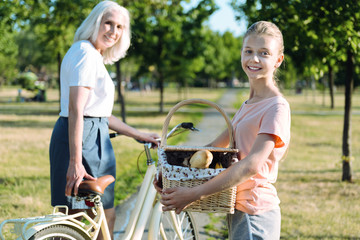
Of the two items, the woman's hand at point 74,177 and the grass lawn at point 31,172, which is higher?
the woman's hand at point 74,177

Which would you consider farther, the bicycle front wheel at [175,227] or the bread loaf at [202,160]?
the bicycle front wheel at [175,227]

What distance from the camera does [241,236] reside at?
1.90 metres

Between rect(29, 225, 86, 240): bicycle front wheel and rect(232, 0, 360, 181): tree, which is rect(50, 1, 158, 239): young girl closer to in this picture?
rect(29, 225, 86, 240): bicycle front wheel

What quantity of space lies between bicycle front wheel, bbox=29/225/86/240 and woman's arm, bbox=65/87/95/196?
0.26 m

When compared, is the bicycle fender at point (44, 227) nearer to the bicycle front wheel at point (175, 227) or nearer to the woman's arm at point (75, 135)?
the woman's arm at point (75, 135)

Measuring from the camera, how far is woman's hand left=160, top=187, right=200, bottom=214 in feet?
5.98

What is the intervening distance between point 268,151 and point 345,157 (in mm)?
5808

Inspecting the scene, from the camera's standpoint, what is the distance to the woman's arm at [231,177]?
1771 mm

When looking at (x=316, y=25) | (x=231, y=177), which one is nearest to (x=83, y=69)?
(x=231, y=177)

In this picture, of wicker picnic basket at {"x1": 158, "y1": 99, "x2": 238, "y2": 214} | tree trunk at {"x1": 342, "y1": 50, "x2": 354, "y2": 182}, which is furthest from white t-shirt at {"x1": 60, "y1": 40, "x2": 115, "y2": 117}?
tree trunk at {"x1": 342, "y1": 50, "x2": 354, "y2": 182}

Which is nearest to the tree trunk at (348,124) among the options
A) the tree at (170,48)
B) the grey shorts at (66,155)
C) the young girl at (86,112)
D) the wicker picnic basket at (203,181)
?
the young girl at (86,112)

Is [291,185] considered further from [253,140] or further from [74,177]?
[253,140]

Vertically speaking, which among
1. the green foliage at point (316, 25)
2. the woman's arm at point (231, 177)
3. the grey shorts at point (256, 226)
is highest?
the green foliage at point (316, 25)

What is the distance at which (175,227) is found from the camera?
3.17m
